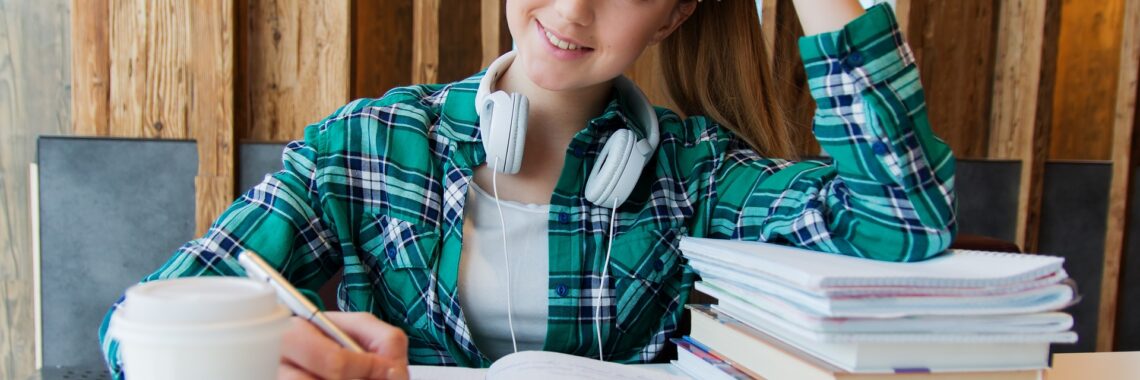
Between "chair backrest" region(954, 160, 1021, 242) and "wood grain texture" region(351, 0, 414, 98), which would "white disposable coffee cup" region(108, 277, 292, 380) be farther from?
"chair backrest" region(954, 160, 1021, 242)

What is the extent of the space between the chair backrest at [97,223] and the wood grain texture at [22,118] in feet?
1.20

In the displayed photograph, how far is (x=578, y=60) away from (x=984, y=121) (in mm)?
2217

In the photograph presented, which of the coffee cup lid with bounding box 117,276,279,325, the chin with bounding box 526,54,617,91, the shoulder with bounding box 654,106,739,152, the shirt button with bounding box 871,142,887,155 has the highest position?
the chin with bounding box 526,54,617,91

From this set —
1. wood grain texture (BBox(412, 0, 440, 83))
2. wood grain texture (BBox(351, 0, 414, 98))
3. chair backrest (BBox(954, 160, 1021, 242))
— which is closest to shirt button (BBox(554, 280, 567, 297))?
wood grain texture (BBox(412, 0, 440, 83))

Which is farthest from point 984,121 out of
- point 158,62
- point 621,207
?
point 158,62

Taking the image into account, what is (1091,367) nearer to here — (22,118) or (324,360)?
(324,360)

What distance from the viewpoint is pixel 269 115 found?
1972 mm

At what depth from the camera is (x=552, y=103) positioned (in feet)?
3.90

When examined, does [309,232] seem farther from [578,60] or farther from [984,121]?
[984,121]

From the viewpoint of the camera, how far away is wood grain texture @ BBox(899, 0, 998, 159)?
2684 millimetres

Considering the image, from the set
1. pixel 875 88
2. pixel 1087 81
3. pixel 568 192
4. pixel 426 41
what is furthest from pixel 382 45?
pixel 1087 81

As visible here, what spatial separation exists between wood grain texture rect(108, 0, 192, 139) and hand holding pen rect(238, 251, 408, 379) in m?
1.50

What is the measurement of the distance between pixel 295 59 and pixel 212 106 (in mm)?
237

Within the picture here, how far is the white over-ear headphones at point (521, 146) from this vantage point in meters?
1.04
